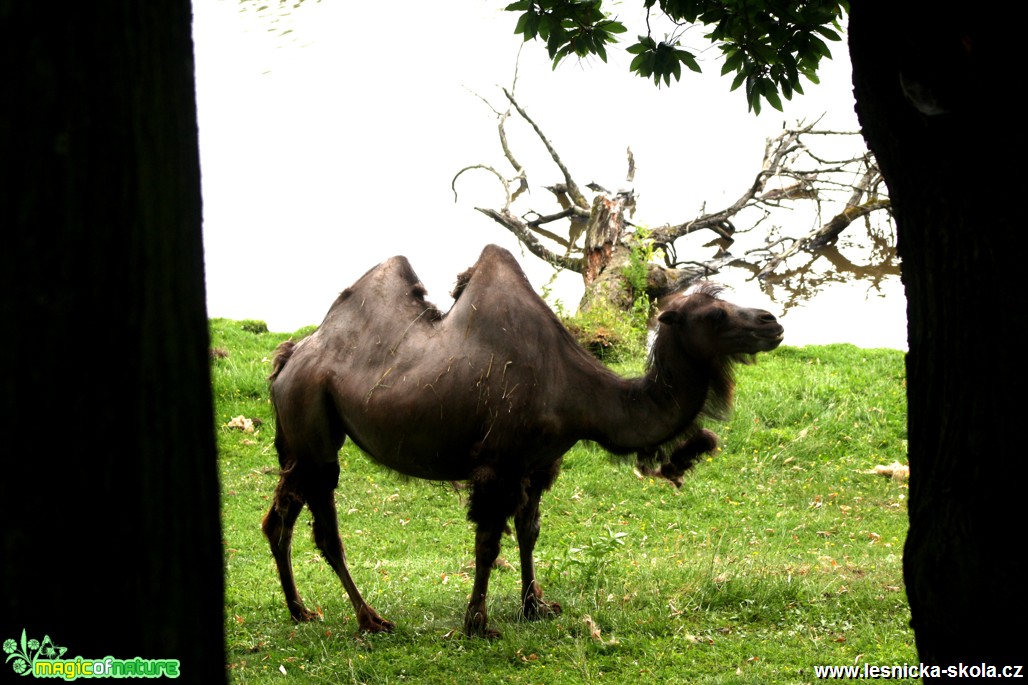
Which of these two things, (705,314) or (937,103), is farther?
(705,314)

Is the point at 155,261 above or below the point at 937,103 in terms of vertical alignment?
below

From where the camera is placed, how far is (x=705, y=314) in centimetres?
587

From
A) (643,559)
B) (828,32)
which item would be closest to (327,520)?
(643,559)

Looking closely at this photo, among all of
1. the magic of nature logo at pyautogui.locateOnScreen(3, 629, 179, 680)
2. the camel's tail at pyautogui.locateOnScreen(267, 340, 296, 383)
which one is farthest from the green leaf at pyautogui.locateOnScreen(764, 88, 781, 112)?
the magic of nature logo at pyautogui.locateOnScreen(3, 629, 179, 680)

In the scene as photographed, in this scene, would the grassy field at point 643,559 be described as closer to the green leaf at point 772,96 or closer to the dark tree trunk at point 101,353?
the green leaf at point 772,96

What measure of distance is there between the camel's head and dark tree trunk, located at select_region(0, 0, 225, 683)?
13.7 feet

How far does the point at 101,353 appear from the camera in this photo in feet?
6.24

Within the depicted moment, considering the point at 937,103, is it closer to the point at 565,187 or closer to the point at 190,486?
the point at 190,486

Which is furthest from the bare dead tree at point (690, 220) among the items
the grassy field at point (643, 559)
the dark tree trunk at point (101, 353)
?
the dark tree trunk at point (101, 353)

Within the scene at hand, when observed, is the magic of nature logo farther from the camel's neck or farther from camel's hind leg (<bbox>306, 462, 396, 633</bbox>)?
camel's hind leg (<bbox>306, 462, 396, 633</bbox>)

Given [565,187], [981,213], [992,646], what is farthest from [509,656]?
[565,187]

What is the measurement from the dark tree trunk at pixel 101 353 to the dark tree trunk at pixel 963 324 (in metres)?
2.13

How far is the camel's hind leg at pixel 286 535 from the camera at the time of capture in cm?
666

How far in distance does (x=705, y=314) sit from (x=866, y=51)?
2.58m
